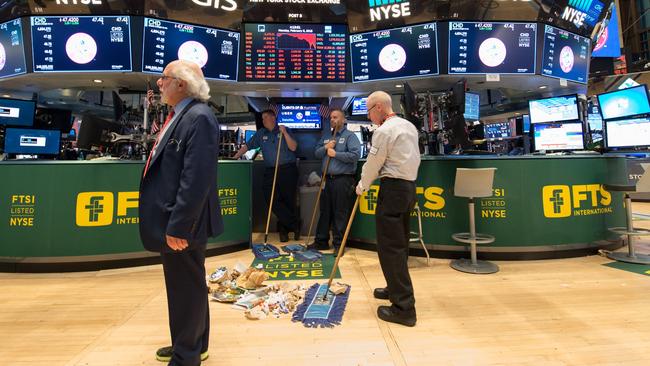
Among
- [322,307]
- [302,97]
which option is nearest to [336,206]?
[322,307]

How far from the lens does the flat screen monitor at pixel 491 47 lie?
14.4 ft

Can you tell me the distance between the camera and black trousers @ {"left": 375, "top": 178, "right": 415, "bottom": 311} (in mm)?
2176

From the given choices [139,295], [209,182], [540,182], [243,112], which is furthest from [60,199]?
[243,112]

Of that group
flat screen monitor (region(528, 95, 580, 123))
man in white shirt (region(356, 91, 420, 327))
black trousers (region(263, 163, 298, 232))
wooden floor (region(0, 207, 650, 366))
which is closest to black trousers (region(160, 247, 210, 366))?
wooden floor (region(0, 207, 650, 366))

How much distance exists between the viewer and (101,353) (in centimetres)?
185

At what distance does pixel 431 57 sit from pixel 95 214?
4593 millimetres

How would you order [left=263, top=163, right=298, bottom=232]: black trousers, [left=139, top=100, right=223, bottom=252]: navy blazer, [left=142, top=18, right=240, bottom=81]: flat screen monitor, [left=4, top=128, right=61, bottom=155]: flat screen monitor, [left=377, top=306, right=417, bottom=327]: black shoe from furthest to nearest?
[left=4, top=128, right=61, bottom=155]: flat screen monitor → [left=263, top=163, right=298, bottom=232]: black trousers → [left=142, top=18, right=240, bottom=81]: flat screen monitor → [left=377, top=306, right=417, bottom=327]: black shoe → [left=139, top=100, right=223, bottom=252]: navy blazer

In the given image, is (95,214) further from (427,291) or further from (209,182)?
(427,291)

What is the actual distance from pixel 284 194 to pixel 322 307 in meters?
2.59

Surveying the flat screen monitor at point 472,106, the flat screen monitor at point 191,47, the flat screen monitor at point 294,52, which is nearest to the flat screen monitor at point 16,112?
the flat screen monitor at point 191,47

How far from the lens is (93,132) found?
3559mm

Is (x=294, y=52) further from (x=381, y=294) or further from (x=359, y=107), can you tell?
(x=381, y=294)

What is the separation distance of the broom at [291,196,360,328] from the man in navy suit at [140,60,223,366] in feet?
2.70

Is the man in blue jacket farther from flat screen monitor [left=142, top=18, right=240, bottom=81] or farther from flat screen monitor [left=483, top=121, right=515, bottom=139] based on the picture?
flat screen monitor [left=483, top=121, right=515, bottom=139]
